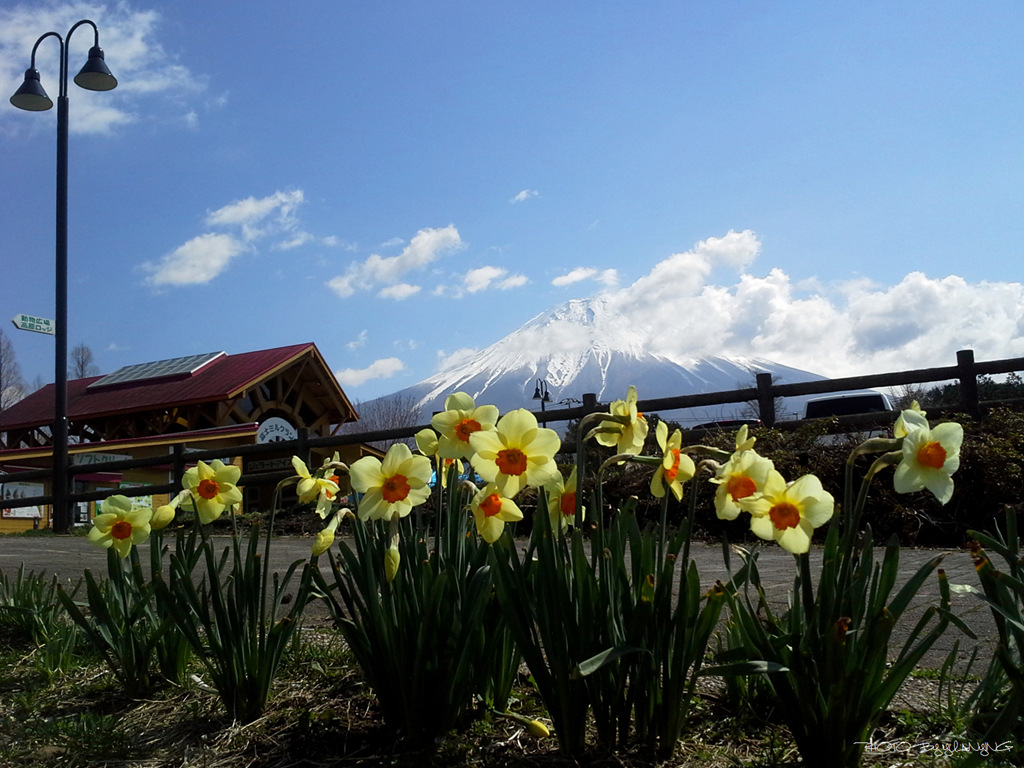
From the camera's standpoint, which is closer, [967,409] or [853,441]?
[853,441]

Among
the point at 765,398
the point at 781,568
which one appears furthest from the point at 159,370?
the point at 781,568

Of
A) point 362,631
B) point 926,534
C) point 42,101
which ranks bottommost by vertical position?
point 926,534

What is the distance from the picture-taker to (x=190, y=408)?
20219 mm

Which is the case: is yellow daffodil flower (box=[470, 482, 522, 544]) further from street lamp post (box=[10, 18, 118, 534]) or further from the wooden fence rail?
street lamp post (box=[10, 18, 118, 534])

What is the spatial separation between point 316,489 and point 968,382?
24.7ft

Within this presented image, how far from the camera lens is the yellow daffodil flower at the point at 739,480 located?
1.40 m

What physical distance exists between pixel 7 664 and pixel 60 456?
9.47 metres

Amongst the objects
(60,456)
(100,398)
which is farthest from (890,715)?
(100,398)

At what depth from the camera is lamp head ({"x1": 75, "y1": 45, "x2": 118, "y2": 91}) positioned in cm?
1005

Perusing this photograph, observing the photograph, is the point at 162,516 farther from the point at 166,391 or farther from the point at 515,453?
the point at 166,391

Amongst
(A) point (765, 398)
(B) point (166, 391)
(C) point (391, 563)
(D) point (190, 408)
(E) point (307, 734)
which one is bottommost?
(E) point (307, 734)

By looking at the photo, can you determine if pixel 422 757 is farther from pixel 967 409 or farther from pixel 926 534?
pixel 967 409

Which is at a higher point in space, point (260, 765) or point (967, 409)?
point (967, 409)

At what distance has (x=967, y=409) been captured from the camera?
305 inches
